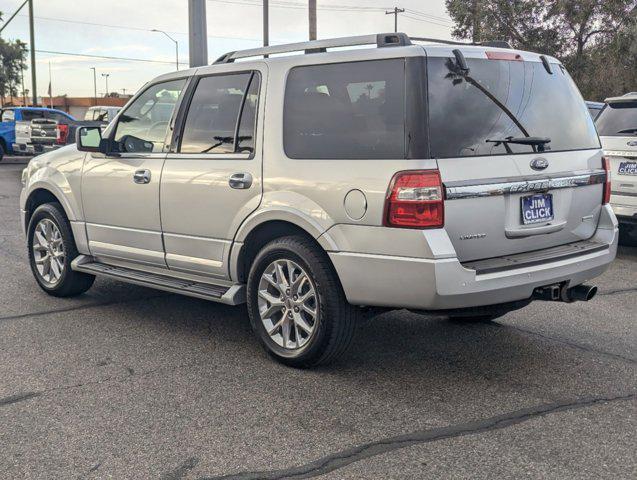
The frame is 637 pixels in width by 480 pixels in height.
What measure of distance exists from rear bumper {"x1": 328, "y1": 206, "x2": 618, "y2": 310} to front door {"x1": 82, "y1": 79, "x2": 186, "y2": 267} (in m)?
1.78

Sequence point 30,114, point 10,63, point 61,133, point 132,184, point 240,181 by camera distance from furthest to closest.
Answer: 1. point 10,63
2. point 30,114
3. point 61,133
4. point 132,184
5. point 240,181

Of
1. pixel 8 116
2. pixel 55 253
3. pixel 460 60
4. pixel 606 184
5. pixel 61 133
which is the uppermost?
pixel 8 116

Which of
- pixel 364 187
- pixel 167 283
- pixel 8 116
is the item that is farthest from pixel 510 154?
pixel 8 116

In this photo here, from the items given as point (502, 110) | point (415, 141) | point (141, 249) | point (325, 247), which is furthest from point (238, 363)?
point (502, 110)

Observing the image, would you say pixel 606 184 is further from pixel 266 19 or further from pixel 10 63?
pixel 10 63

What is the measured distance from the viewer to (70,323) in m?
5.59

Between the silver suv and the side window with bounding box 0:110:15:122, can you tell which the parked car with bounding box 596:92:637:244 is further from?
the side window with bounding box 0:110:15:122

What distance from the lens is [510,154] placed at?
421cm

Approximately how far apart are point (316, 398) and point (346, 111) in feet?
5.34

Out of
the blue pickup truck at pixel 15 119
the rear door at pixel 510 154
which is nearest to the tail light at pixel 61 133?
the blue pickup truck at pixel 15 119

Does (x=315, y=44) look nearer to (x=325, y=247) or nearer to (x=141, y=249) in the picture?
(x=325, y=247)

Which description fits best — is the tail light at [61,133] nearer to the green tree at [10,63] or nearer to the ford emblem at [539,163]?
the ford emblem at [539,163]

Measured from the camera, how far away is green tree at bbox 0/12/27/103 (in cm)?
4991

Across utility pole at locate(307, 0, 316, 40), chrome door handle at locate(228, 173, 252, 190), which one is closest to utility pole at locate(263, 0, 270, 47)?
utility pole at locate(307, 0, 316, 40)
